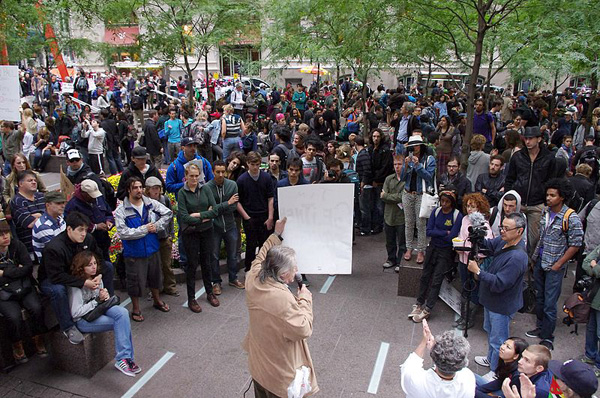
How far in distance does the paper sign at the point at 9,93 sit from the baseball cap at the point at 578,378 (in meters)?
7.94

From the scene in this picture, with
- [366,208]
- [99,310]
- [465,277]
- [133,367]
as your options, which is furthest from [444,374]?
[366,208]

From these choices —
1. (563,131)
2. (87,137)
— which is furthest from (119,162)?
(563,131)

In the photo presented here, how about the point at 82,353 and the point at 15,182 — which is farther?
the point at 15,182

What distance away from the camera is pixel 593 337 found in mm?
5426

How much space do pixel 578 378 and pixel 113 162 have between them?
12792 millimetres

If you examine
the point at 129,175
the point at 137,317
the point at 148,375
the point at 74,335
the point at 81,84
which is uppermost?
the point at 81,84

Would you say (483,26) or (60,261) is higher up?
(483,26)

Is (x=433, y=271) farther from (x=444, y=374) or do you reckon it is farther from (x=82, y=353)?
(x=82, y=353)

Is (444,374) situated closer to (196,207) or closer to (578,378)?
(578,378)

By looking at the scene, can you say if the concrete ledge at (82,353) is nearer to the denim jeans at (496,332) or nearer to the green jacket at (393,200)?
the denim jeans at (496,332)

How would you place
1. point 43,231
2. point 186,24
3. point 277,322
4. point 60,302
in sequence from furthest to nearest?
point 186,24, point 43,231, point 60,302, point 277,322

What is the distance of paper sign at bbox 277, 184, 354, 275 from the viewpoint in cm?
582

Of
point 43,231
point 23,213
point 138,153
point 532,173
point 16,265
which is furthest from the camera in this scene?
point 138,153

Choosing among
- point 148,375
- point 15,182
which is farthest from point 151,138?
point 148,375
